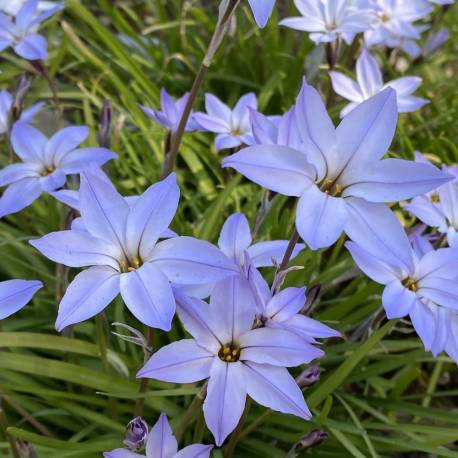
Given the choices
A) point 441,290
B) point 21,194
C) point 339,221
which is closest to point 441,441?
point 441,290

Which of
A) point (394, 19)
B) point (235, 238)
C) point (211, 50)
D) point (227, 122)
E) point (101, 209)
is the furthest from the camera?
point (394, 19)

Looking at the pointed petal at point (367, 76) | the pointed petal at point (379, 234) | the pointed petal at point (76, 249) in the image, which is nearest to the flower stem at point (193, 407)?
the pointed petal at point (76, 249)

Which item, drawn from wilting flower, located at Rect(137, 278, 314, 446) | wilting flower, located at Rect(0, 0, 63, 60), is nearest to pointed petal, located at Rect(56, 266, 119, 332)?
wilting flower, located at Rect(137, 278, 314, 446)

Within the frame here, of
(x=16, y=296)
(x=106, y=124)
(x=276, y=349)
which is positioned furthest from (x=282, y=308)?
(x=106, y=124)

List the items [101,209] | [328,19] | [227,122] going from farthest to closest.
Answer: [328,19]
[227,122]
[101,209]

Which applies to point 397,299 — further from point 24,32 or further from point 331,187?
point 24,32

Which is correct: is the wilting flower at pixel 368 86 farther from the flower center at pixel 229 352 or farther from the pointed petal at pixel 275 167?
the flower center at pixel 229 352

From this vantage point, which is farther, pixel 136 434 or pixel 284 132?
pixel 284 132
